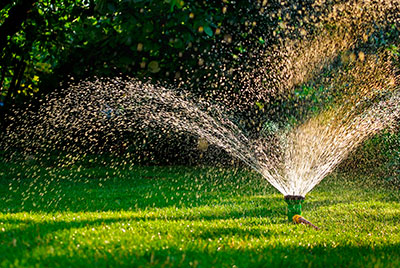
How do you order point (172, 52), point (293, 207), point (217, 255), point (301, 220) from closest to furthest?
point (217, 255), point (301, 220), point (293, 207), point (172, 52)

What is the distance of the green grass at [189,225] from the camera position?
10.5 feet

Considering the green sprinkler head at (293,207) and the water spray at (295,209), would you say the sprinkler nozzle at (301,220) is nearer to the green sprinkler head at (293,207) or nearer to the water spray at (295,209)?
the water spray at (295,209)

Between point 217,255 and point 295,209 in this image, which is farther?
point 295,209

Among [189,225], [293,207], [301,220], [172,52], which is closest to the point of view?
[189,225]

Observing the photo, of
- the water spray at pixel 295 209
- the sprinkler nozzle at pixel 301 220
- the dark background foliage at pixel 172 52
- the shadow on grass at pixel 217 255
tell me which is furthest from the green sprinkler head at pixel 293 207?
the dark background foliage at pixel 172 52

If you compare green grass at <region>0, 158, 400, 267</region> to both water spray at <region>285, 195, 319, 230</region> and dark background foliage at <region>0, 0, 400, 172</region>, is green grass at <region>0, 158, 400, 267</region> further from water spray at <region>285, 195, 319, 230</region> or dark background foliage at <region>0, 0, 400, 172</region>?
dark background foliage at <region>0, 0, 400, 172</region>

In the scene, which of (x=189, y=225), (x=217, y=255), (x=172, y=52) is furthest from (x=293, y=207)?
(x=172, y=52)

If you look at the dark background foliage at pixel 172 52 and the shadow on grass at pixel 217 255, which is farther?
the dark background foliage at pixel 172 52

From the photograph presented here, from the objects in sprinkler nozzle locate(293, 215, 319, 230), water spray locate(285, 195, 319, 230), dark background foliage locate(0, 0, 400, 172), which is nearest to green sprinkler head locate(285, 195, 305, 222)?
water spray locate(285, 195, 319, 230)

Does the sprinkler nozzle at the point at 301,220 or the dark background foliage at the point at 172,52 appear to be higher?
the dark background foliage at the point at 172,52

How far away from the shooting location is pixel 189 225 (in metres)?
4.52

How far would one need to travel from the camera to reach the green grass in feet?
10.5

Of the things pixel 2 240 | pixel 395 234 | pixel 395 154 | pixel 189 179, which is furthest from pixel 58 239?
pixel 395 154

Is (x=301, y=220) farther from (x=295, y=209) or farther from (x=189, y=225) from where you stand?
(x=189, y=225)
